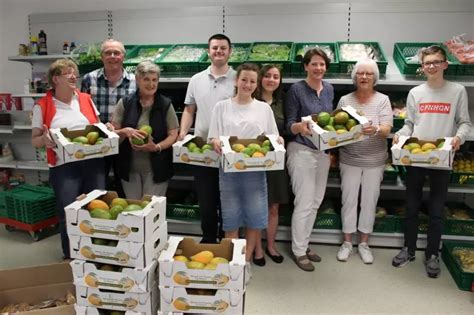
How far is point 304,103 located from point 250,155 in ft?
2.56

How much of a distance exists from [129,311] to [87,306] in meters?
0.25

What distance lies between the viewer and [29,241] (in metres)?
4.00

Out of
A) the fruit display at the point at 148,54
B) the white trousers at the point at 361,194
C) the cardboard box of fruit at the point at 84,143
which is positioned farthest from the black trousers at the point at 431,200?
the fruit display at the point at 148,54

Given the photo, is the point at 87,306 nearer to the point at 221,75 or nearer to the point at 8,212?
the point at 221,75

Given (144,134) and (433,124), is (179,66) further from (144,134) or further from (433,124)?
(433,124)

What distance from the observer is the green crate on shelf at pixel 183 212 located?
397cm

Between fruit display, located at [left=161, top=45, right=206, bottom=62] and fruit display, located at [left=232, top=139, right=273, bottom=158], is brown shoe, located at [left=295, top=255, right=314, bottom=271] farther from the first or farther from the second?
fruit display, located at [left=161, top=45, right=206, bottom=62]

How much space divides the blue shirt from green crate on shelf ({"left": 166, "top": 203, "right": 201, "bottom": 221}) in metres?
1.37

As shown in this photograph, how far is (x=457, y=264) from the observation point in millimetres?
3133

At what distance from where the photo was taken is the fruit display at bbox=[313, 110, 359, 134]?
2.91 meters

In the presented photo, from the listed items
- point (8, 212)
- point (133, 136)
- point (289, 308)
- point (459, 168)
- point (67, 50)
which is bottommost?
point (289, 308)

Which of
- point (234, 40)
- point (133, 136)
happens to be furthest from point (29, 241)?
point (234, 40)

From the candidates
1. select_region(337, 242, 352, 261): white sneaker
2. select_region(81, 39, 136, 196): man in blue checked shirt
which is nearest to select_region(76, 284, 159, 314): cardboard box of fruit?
select_region(81, 39, 136, 196): man in blue checked shirt

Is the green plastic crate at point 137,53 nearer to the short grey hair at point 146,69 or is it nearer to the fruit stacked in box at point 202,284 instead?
the short grey hair at point 146,69
